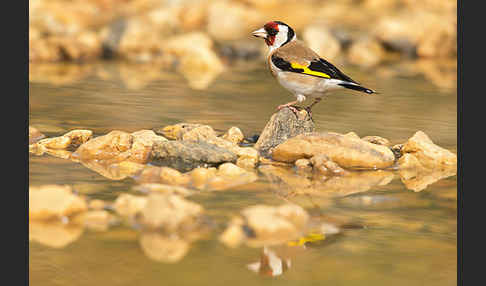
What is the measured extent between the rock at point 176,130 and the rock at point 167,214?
253cm

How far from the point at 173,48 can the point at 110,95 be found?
3.76 metres

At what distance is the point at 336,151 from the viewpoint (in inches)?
268

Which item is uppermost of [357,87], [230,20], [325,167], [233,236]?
[230,20]

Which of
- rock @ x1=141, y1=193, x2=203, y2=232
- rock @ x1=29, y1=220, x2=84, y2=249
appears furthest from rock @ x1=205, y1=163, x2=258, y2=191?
rock @ x1=29, y1=220, x2=84, y2=249

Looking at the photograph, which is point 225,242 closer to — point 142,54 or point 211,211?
point 211,211

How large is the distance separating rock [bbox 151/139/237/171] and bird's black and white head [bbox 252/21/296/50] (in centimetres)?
Result: 144

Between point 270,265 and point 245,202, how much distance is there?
1.23m

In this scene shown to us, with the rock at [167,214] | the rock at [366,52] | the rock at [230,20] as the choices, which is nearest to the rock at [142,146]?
the rock at [167,214]

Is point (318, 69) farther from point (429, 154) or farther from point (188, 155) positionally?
point (188, 155)

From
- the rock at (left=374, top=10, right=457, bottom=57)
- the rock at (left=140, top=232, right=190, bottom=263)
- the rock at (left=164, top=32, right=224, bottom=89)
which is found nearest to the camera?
the rock at (left=140, top=232, right=190, bottom=263)

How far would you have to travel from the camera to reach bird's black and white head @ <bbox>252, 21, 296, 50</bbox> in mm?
7617

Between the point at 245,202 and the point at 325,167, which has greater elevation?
the point at 325,167

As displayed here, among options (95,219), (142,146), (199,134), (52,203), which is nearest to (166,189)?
(95,219)

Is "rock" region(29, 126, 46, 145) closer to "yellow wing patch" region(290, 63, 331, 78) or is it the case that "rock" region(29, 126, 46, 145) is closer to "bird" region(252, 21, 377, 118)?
"bird" region(252, 21, 377, 118)
